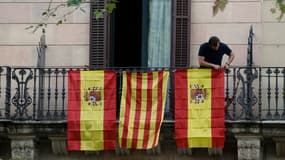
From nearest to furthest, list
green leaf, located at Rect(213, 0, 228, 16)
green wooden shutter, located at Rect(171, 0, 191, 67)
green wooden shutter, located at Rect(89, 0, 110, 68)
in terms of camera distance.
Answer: green leaf, located at Rect(213, 0, 228, 16) < green wooden shutter, located at Rect(171, 0, 191, 67) < green wooden shutter, located at Rect(89, 0, 110, 68)

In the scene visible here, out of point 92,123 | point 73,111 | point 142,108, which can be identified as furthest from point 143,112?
point 73,111

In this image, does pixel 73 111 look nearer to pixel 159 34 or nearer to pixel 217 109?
pixel 159 34

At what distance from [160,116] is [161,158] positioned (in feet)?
3.01

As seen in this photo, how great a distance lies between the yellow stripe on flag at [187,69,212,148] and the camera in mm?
15539

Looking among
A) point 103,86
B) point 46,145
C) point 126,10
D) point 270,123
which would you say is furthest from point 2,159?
point 270,123

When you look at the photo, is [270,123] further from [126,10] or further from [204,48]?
[126,10]

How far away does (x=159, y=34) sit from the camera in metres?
16.8

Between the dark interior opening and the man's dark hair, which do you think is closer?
the man's dark hair

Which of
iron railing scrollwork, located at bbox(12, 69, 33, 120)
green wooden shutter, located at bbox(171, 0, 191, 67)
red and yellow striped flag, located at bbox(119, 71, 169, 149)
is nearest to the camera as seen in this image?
red and yellow striped flag, located at bbox(119, 71, 169, 149)

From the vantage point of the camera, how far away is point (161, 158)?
16109 mm

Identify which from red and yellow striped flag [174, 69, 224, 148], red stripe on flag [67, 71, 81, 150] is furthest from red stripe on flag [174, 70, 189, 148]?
red stripe on flag [67, 71, 81, 150]

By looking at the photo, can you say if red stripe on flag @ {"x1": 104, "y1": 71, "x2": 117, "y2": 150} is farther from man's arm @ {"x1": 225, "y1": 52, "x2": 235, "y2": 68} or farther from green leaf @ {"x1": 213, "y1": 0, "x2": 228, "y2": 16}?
green leaf @ {"x1": 213, "y1": 0, "x2": 228, "y2": 16}

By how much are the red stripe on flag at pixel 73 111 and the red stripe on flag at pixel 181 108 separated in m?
1.78

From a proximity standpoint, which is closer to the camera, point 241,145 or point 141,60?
point 241,145
